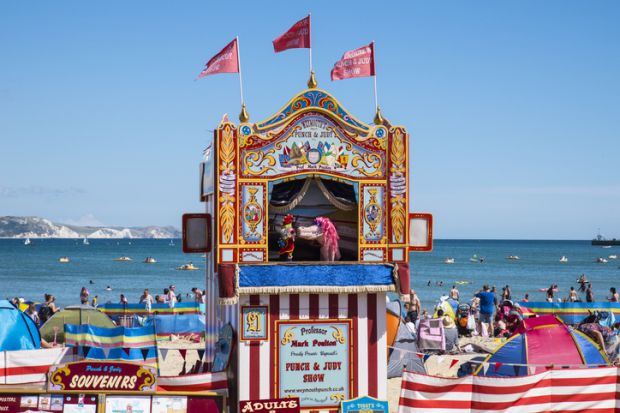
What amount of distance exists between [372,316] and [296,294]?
4.22 ft

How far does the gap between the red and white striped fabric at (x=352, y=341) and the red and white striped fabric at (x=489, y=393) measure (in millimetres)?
1936

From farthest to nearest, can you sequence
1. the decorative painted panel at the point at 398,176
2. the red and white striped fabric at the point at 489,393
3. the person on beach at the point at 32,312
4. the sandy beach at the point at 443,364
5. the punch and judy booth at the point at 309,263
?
the person on beach at the point at 32,312
the sandy beach at the point at 443,364
the decorative painted panel at the point at 398,176
the punch and judy booth at the point at 309,263
the red and white striped fabric at the point at 489,393

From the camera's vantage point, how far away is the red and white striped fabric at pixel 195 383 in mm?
12305

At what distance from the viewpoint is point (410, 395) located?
12.0 metres

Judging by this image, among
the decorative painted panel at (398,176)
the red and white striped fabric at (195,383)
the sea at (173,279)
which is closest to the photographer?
the red and white striped fabric at (195,383)

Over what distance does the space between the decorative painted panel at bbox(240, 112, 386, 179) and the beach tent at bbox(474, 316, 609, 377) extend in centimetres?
384

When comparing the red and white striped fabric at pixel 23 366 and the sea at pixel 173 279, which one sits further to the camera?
the sea at pixel 173 279

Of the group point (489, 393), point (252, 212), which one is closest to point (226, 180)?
point (252, 212)

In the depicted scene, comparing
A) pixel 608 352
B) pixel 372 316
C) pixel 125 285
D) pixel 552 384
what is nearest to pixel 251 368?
pixel 372 316

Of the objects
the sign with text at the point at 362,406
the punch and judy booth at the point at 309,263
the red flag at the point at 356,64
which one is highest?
the red flag at the point at 356,64

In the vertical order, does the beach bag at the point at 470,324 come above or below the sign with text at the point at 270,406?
below

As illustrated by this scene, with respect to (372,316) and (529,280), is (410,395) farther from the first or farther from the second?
(529,280)

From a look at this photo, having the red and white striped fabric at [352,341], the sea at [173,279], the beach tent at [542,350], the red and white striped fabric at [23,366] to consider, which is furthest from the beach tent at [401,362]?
the sea at [173,279]

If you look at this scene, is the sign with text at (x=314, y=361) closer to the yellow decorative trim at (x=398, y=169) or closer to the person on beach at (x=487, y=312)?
the yellow decorative trim at (x=398, y=169)
